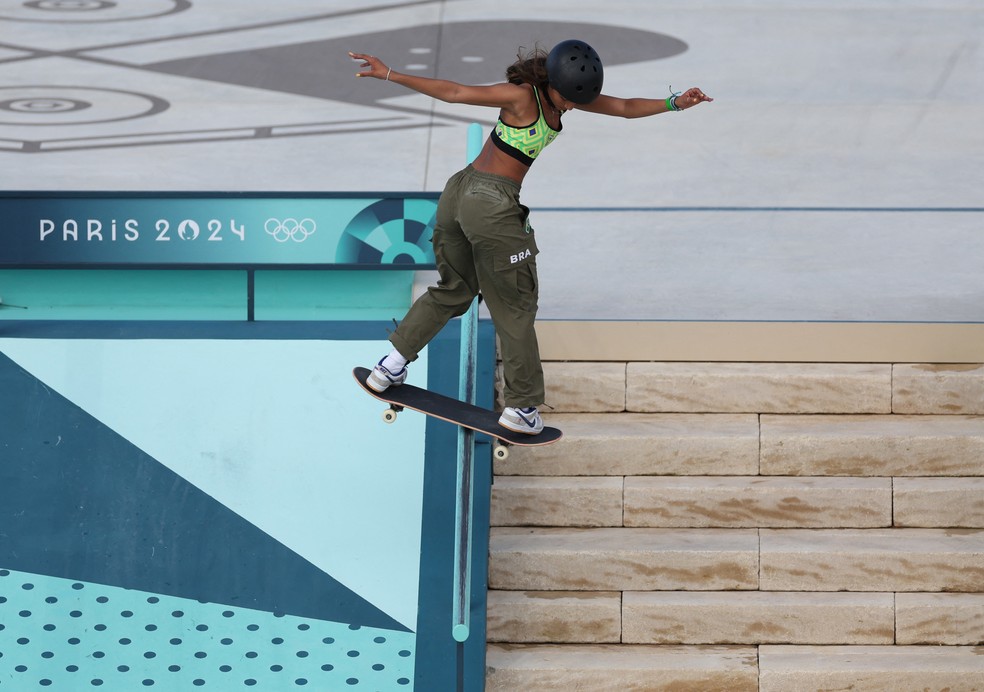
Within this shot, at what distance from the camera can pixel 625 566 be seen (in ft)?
22.3

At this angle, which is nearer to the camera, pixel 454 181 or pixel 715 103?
pixel 454 181

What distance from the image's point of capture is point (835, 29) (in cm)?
1573

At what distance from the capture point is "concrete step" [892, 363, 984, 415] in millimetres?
7410

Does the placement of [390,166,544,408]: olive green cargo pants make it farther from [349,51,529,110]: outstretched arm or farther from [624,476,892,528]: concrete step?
[624,476,892,528]: concrete step

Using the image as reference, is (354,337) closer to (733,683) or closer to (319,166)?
(733,683)

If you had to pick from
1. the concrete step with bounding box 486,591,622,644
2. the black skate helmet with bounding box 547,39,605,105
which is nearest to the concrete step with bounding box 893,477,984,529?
the concrete step with bounding box 486,591,622,644

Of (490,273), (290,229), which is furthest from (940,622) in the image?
(290,229)

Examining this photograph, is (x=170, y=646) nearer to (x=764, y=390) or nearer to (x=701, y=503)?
(x=701, y=503)

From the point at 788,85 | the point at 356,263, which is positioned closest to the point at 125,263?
the point at 356,263

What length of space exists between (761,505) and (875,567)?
642mm

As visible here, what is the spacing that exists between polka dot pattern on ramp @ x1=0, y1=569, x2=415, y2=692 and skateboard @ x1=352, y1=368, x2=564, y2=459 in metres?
1.06

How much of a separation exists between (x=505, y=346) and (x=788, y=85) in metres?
8.59

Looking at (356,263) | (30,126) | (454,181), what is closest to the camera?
(454,181)

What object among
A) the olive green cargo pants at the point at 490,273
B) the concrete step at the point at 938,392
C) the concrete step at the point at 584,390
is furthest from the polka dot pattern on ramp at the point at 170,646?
the concrete step at the point at 938,392
